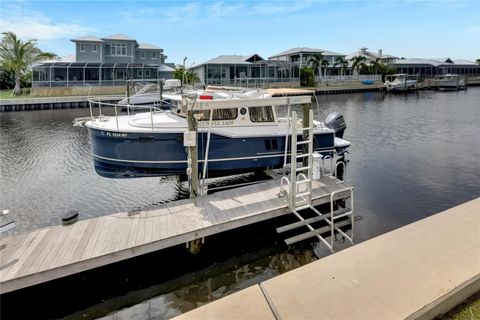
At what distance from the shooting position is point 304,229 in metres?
8.07

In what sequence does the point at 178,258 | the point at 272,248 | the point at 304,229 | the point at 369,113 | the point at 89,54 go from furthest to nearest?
the point at 89,54 < the point at 369,113 < the point at 304,229 < the point at 272,248 < the point at 178,258

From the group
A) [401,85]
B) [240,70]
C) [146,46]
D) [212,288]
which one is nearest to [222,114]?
[212,288]

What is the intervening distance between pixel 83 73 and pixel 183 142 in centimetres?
3811

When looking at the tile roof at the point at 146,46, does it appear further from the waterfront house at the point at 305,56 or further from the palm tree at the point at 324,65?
the palm tree at the point at 324,65

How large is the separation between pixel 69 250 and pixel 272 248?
12.9ft

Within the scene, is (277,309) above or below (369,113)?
below

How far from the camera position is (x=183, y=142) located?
348 inches

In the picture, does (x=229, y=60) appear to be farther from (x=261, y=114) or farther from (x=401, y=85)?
(x=261, y=114)

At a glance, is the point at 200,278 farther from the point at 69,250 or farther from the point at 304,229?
the point at 304,229

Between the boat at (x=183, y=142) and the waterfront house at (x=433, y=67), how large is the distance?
73168mm

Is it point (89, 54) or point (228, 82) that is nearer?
point (89, 54)

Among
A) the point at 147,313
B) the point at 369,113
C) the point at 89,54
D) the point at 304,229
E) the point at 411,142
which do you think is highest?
the point at 89,54

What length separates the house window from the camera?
149 feet

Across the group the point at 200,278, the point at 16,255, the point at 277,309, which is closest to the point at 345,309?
the point at 277,309
